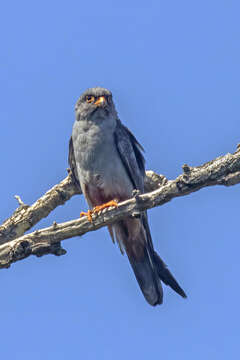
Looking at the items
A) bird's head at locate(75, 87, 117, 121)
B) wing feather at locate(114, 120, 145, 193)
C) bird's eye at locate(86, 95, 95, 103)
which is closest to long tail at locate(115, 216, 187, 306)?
wing feather at locate(114, 120, 145, 193)

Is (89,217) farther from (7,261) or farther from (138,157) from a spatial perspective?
(138,157)

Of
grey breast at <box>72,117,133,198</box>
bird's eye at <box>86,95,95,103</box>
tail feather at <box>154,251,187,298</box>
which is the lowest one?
tail feather at <box>154,251,187,298</box>

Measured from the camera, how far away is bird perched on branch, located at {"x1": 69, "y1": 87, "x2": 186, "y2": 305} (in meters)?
9.03

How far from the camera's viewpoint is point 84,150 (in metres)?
9.16

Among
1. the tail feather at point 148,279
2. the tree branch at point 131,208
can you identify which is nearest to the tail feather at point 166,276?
the tail feather at point 148,279

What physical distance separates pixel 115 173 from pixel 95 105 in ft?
4.16

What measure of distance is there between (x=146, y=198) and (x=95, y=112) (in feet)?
9.62

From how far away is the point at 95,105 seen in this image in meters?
9.48

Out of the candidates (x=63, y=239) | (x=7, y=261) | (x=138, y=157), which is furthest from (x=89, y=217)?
(x=138, y=157)

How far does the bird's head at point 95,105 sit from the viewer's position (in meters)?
9.46

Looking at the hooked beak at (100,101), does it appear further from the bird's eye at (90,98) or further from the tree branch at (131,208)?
the tree branch at (131,208)

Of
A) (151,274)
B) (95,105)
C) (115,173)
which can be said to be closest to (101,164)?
(115,173)

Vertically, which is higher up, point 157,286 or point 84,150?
point 84,150

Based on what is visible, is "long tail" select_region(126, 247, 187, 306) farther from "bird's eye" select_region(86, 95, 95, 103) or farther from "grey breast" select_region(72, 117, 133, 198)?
"bird's eye" select_region(86, 95, 95, 103)
